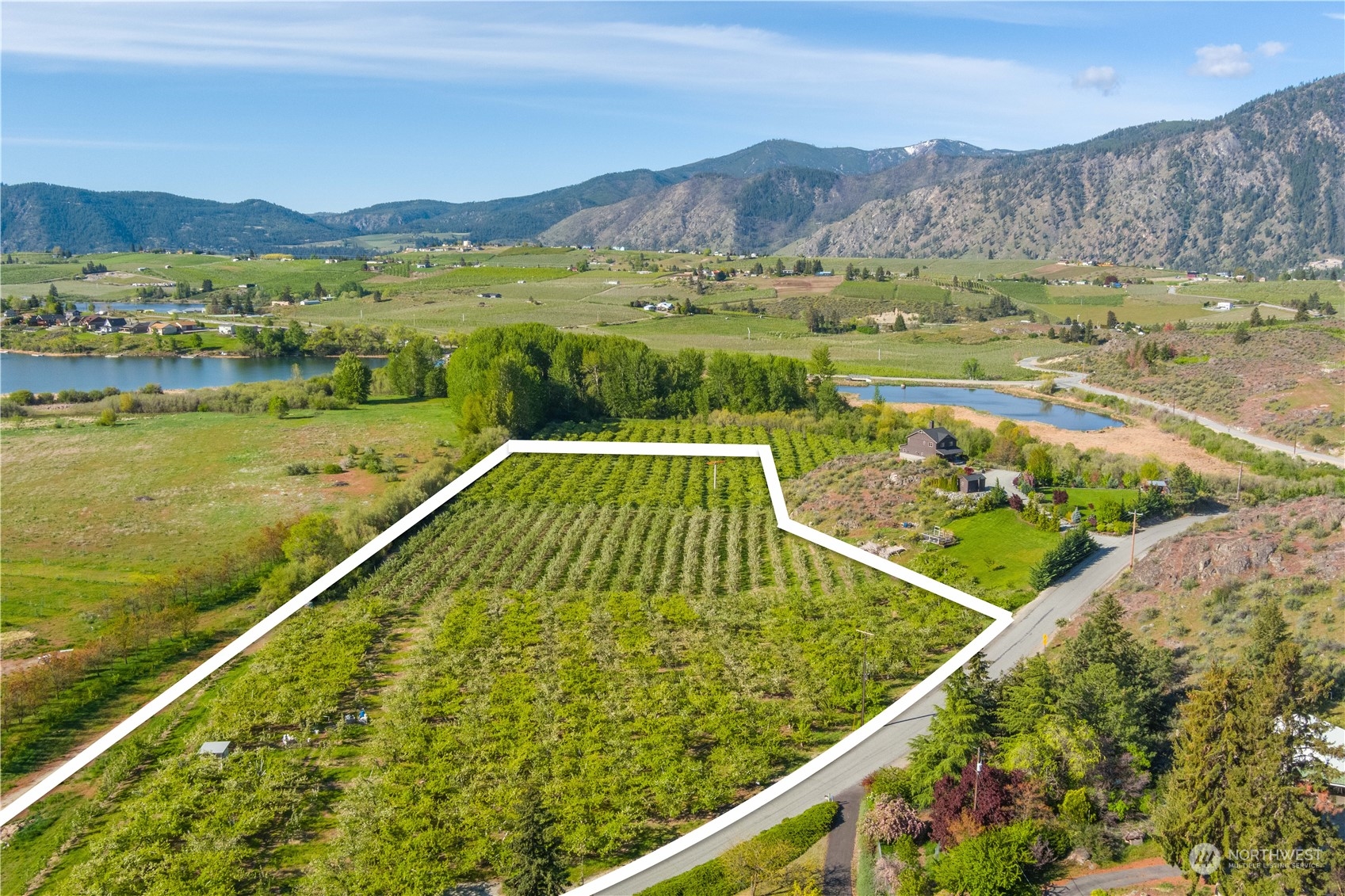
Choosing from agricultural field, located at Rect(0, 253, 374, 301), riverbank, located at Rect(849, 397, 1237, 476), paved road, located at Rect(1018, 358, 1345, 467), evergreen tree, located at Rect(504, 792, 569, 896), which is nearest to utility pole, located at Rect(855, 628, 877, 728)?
evergreen tree, located at Rect(504, 792, 569, 896)

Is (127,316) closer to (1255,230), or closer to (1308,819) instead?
(1308,819)

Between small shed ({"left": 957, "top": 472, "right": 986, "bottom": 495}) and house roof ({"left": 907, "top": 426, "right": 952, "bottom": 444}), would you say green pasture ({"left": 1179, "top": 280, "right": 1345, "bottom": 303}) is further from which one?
small shed ({"left": 957, "top": 472, "right": 986, "bottom": 495})

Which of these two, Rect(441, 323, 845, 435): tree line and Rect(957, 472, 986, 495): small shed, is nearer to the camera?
Rect(957, 472, 986, 495): small shed

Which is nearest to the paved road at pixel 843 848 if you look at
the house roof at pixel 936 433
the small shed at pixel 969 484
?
the small shed at pixel 969 484

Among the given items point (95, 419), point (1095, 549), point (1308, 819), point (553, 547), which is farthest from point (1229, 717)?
point (95, 419)

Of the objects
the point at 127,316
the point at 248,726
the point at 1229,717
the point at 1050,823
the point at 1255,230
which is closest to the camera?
the point at 1229,717

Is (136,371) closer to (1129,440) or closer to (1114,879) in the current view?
(1129,440)
